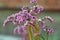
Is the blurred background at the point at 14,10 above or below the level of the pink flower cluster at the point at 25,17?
above

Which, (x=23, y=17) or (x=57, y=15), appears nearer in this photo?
(x=23, y=17)

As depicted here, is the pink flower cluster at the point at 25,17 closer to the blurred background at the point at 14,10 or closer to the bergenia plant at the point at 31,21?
the bergenia plant at the point at 31,21

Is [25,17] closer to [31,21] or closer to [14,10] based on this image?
[31,21]

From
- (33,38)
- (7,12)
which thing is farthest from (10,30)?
(33,38)

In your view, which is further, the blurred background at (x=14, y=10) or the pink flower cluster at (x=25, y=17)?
the blurred background at (x=14, y=10)

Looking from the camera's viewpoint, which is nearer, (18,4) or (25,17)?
(25,17)

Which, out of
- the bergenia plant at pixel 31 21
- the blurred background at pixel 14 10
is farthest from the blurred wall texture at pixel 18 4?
the bergenia plant at pixel 31 21

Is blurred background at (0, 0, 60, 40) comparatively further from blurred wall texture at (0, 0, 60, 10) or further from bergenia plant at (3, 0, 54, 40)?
bergenia plant at (3, 0, 54, 40)

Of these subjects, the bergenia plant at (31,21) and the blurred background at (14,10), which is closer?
the bergenia plant at (31,21)

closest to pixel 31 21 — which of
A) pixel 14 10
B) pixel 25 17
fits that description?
pixel 25 17

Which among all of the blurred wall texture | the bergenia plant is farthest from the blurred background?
the bergenia plant

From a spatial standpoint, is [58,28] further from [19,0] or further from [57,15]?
[19,0]
